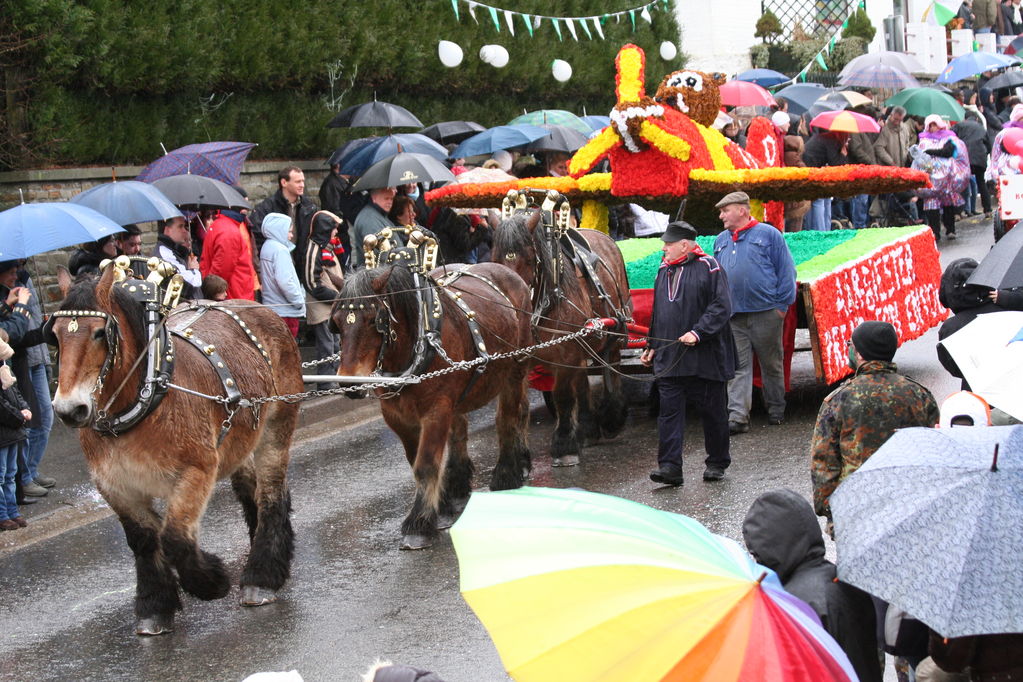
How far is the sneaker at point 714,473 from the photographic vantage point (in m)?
9.06

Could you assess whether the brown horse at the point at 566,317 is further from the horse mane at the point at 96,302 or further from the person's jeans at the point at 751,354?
the horse mane at the point at 96,302

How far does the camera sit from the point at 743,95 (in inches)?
869

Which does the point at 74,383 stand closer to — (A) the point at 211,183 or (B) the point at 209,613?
(B) the point at 209,613

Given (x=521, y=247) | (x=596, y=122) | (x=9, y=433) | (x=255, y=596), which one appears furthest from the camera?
(x=596, y=122)

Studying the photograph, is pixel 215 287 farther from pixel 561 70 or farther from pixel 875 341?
pixel 561 70

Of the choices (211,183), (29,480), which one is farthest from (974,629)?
(211,183)

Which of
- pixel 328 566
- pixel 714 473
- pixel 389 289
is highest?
pixel 389 289

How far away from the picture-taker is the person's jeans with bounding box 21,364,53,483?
9492 mm

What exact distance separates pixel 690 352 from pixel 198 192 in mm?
4710

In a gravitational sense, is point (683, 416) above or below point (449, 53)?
below

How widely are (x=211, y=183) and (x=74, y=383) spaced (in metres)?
5.45

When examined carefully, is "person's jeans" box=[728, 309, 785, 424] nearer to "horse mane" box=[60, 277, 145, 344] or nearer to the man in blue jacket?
the man in blue jacket

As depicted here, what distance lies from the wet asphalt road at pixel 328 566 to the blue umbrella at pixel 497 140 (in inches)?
187

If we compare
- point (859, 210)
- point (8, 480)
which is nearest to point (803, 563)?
point (8, 480)
